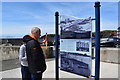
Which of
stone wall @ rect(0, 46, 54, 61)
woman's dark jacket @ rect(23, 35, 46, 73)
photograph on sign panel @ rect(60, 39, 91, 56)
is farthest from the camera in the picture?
stone wall @ rect(0, 46, 54, 61)

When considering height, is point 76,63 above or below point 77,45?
below

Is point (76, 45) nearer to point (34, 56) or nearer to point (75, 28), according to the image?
point (75, 28)

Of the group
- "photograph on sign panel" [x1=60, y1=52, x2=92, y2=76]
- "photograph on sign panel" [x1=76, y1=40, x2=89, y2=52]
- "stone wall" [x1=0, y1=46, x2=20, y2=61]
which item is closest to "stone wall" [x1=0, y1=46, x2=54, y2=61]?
"stone wall" [x1=0, y1=46, x2=20, y2=61]

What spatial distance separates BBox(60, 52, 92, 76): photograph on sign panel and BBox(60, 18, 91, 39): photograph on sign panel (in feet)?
1.60

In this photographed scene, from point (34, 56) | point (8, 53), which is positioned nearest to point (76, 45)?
point (34, 56)

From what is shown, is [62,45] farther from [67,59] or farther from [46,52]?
[46,52]

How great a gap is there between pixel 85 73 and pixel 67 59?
0.68 metres

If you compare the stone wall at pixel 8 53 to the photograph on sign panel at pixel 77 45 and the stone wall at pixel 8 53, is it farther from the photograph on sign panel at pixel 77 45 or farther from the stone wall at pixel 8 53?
the photograph on sign panel at pixel 77 45

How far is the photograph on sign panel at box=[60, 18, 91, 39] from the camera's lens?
143 inches

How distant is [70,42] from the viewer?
407 centimetres

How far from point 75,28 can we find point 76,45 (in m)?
0.45

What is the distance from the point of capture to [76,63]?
3904 millimetres

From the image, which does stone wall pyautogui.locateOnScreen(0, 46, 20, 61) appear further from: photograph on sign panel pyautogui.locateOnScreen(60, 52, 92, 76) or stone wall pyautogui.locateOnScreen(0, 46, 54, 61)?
photograph on sign panel pyautogui.locateOnScreen(60, 52, 92, 76)

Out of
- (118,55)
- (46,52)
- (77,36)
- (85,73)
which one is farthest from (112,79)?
(46,52)
